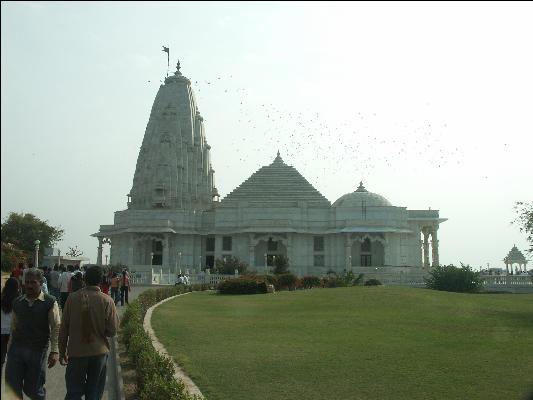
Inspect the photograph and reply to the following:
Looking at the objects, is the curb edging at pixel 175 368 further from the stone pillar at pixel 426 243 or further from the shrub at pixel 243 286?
the stone pillar at pixel 426 243

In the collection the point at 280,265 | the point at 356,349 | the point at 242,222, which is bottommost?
the point at 356,349

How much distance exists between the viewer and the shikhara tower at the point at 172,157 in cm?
6275

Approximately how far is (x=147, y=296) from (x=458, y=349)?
46.5 ft

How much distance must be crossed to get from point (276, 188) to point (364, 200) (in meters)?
10.4

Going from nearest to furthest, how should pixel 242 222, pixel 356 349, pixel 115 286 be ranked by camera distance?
pixel 356 349
pixel 115 286
pixel 242 222

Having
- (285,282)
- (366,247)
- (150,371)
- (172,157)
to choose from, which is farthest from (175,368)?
(172,157)

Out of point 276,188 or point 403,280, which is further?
point 276,188

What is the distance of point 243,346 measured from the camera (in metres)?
13.5

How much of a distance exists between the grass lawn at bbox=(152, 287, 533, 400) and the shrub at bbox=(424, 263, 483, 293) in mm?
12591

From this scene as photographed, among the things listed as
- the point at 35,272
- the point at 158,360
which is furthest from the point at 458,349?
the point at 35,272

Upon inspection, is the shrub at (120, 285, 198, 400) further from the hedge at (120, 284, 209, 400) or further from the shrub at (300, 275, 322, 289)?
the shrub at (300, 275, 322, 289)

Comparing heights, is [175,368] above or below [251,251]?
below

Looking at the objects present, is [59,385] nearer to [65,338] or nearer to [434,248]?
[65,338]

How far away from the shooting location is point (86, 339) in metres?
7.18
